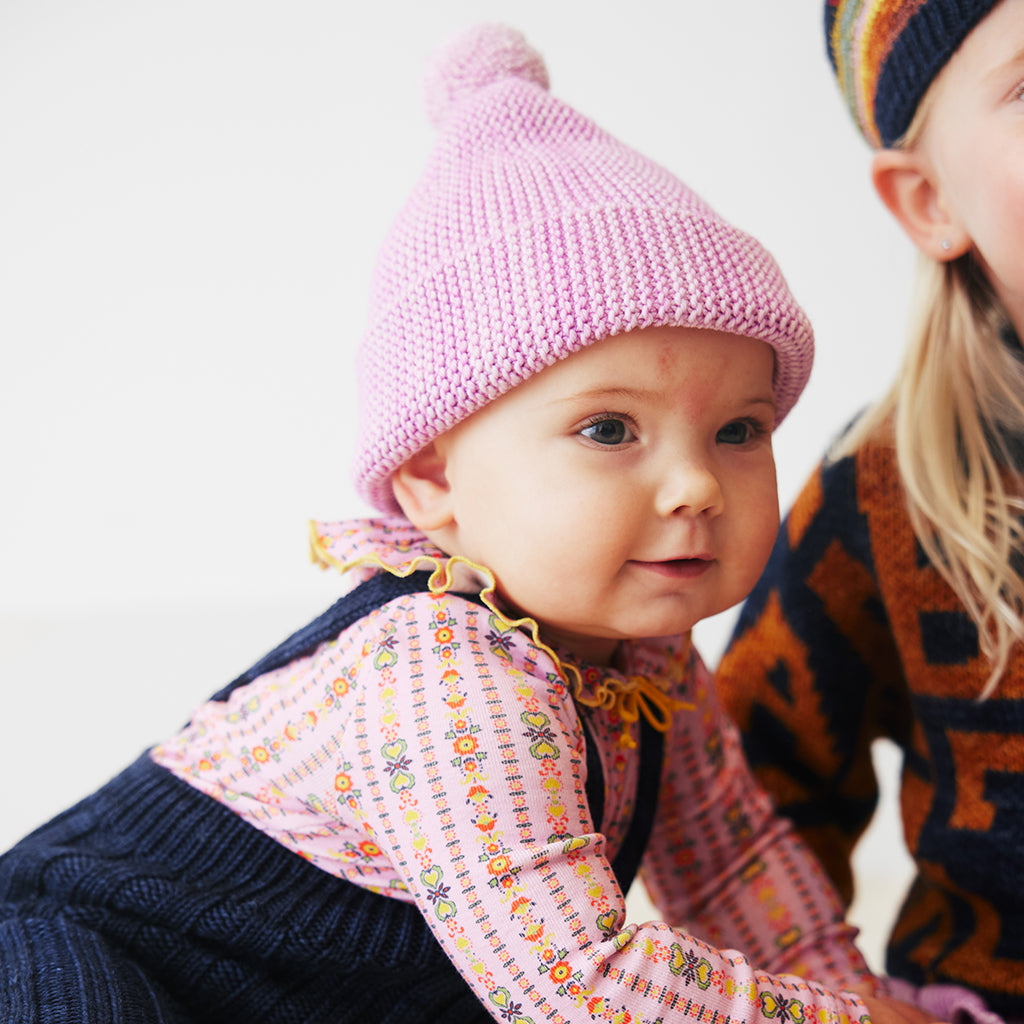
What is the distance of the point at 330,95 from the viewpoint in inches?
68.6

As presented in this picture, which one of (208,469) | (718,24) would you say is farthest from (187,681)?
(718,24)

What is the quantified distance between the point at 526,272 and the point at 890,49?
1.20ft

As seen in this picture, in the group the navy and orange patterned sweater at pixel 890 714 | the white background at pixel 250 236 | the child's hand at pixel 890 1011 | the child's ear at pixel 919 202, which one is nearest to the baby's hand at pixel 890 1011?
the child's hand at pixel 890 1011

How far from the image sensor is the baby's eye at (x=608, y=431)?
0.68 meters

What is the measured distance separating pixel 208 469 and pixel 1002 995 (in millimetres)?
1308

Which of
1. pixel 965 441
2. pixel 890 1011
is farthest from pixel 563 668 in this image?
pixel 965 441

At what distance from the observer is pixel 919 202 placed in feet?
2.95

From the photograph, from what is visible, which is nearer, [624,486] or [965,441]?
[624,486]

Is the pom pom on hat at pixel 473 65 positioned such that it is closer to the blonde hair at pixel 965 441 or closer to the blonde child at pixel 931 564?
the blonde child at pixel 931 564

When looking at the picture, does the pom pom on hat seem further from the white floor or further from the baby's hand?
the white floor

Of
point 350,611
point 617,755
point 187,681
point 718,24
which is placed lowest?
point 187,681

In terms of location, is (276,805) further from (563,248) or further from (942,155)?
(942,155)

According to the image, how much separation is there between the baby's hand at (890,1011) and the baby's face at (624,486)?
0.83ft

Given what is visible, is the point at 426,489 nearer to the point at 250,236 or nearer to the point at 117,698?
the point at 117,698
